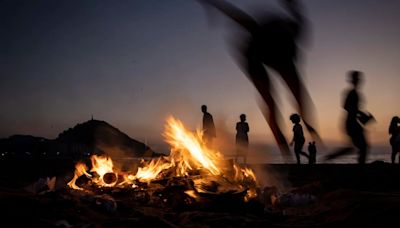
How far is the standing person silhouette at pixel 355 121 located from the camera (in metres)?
11.0

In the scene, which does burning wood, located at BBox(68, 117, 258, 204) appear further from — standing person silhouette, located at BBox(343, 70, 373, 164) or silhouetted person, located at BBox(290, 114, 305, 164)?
silhouetted person, located at BBox(290, 114, 305, 164)

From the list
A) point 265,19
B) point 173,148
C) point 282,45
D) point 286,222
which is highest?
point 265,19

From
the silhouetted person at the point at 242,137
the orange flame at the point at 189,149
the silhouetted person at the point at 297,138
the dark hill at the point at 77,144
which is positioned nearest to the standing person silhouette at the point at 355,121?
the silhouetted person at the point at 297,138

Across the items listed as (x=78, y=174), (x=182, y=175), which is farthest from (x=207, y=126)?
(x=78, y=174)

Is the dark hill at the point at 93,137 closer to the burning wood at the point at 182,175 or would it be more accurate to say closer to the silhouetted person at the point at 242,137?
the silhouetted person at the point at 242,137

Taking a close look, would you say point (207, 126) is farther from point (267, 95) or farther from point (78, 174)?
point (267, 95)

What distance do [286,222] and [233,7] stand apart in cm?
375

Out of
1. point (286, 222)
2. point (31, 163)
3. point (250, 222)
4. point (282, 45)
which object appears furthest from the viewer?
point (31, 163)

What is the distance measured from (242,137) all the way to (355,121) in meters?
4.59

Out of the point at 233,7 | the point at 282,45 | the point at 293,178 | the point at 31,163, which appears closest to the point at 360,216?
the point at 282,45

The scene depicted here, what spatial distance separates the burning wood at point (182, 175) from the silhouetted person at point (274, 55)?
2.64m

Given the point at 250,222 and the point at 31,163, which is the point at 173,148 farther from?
the point at 31,163

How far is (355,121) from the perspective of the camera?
11.2m

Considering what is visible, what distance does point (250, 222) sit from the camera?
5621mm
